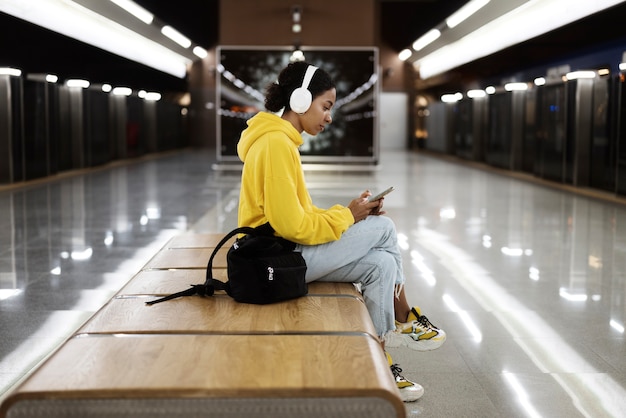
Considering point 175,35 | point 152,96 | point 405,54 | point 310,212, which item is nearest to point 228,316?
point 310,212

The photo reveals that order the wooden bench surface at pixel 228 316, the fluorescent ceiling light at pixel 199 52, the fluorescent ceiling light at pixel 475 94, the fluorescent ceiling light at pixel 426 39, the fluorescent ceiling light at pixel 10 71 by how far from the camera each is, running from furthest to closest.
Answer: the fluorescent ceiling light at pixel 199 52 < the fluorescent ceiling light at pixel 426 39 < the fluorescent ceiling light at pixel 475 94 < the fluorescent ceiling light at pixel 10 71 < the wooden bench surface at pixel 228 316

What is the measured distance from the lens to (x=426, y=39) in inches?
1176

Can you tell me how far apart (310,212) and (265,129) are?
446 millimetres

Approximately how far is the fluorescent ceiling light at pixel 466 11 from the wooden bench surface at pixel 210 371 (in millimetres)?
16120

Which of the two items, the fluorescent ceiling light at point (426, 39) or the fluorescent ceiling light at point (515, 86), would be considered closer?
the fluorescent ceiling light at point (515, 86)

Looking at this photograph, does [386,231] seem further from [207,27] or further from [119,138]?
[207,27]

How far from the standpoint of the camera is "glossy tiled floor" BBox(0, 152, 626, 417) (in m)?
4.22

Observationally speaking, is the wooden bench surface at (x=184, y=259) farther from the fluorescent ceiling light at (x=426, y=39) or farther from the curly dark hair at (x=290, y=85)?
the fluorescent ceiling light at (x=426, y=39)

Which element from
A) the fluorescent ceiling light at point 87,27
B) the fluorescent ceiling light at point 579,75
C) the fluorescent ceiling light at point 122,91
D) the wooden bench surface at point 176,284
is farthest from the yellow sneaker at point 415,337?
the fluorescent ceiling light at point 122,91

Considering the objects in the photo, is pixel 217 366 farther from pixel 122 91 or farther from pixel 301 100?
pixel 122 91

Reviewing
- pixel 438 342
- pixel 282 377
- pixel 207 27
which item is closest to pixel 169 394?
pixel 282 377

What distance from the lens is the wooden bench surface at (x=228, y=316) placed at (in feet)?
9.96

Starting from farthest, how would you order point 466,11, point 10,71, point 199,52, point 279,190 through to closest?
point 199,52, point 466,11, point 10,71, point 279,190

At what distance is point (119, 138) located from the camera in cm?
2645
